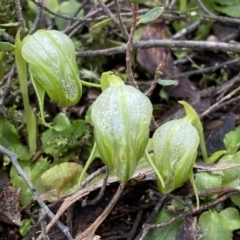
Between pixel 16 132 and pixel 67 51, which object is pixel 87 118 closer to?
pixel 16 132

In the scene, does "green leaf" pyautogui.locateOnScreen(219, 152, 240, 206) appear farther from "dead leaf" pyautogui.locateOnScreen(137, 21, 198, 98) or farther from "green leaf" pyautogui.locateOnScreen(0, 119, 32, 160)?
"green leaf" pyautogui.locateOnScreen(0, 119, 32, 160)

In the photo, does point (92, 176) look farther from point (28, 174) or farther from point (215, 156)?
point (215, 156)

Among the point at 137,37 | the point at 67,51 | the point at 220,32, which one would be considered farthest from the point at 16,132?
the point at 220,32

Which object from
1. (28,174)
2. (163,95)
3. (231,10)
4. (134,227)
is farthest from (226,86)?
(28,174)

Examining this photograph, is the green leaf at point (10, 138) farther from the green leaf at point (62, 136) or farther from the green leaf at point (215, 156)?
the green leaf at point (215, 156)

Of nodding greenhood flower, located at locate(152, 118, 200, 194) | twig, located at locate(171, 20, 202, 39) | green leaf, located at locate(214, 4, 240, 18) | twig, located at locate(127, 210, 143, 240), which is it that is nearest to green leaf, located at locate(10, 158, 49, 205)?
twig, located at locate(127, 210, 143, 240)

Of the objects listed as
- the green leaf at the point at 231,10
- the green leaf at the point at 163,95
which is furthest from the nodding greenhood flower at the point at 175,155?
the green leaf at the point at 231,10
